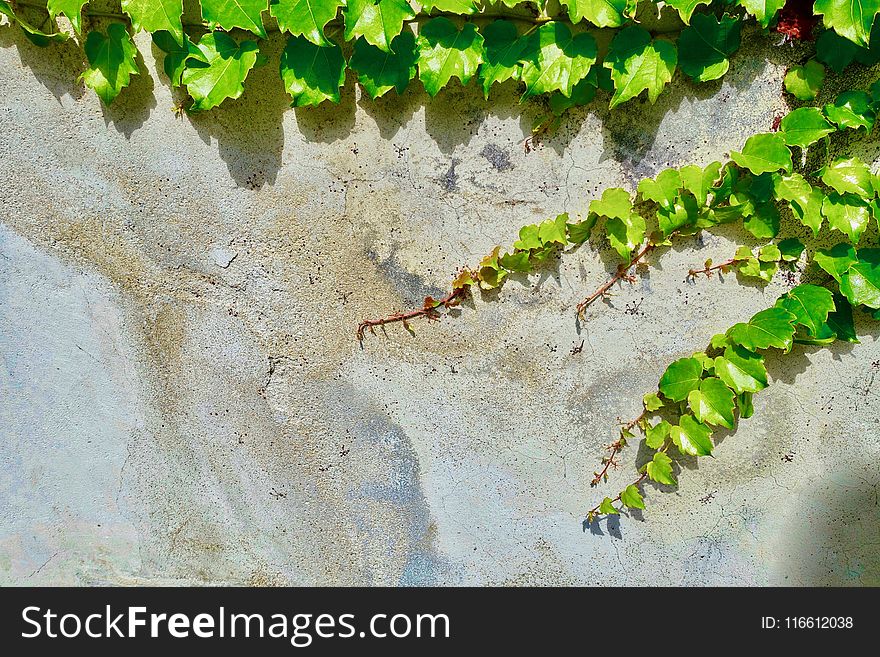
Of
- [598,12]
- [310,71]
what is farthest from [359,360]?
[598,12]

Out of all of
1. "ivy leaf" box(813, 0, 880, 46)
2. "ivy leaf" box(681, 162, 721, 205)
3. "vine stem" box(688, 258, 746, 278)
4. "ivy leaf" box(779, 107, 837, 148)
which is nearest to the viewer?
"ivy leaf" box(813, 0, 880, 46)

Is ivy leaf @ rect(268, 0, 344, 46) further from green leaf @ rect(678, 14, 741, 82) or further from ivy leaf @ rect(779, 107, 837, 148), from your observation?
ivy leaf @ rect(779, 107, 837, 148)

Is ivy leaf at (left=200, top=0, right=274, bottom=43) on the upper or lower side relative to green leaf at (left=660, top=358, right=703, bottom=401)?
upper

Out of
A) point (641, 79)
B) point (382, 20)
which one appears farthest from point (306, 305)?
point (641, 79)

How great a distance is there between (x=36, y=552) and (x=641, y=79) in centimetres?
248

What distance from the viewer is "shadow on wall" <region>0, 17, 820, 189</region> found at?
→ 66.6 inches

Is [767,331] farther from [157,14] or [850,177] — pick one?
[157,14]

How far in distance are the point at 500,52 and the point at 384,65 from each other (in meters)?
0.34

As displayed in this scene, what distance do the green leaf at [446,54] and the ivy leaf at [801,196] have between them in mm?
948

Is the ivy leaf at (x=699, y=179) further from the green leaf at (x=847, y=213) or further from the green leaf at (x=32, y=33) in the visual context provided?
the green leaf at (x=32, y=33)

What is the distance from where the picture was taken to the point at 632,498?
183cm

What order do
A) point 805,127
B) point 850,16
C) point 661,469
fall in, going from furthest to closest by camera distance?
1. point 661,469
2. point 805,127
3. point 850,16

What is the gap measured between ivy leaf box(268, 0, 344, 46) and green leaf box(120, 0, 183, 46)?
26 cm

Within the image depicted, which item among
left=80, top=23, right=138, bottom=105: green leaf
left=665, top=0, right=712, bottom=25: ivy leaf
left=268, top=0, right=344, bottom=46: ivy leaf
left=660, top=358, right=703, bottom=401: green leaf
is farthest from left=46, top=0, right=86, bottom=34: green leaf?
left=660, top=358, right=703, bottom=401: green leaf
